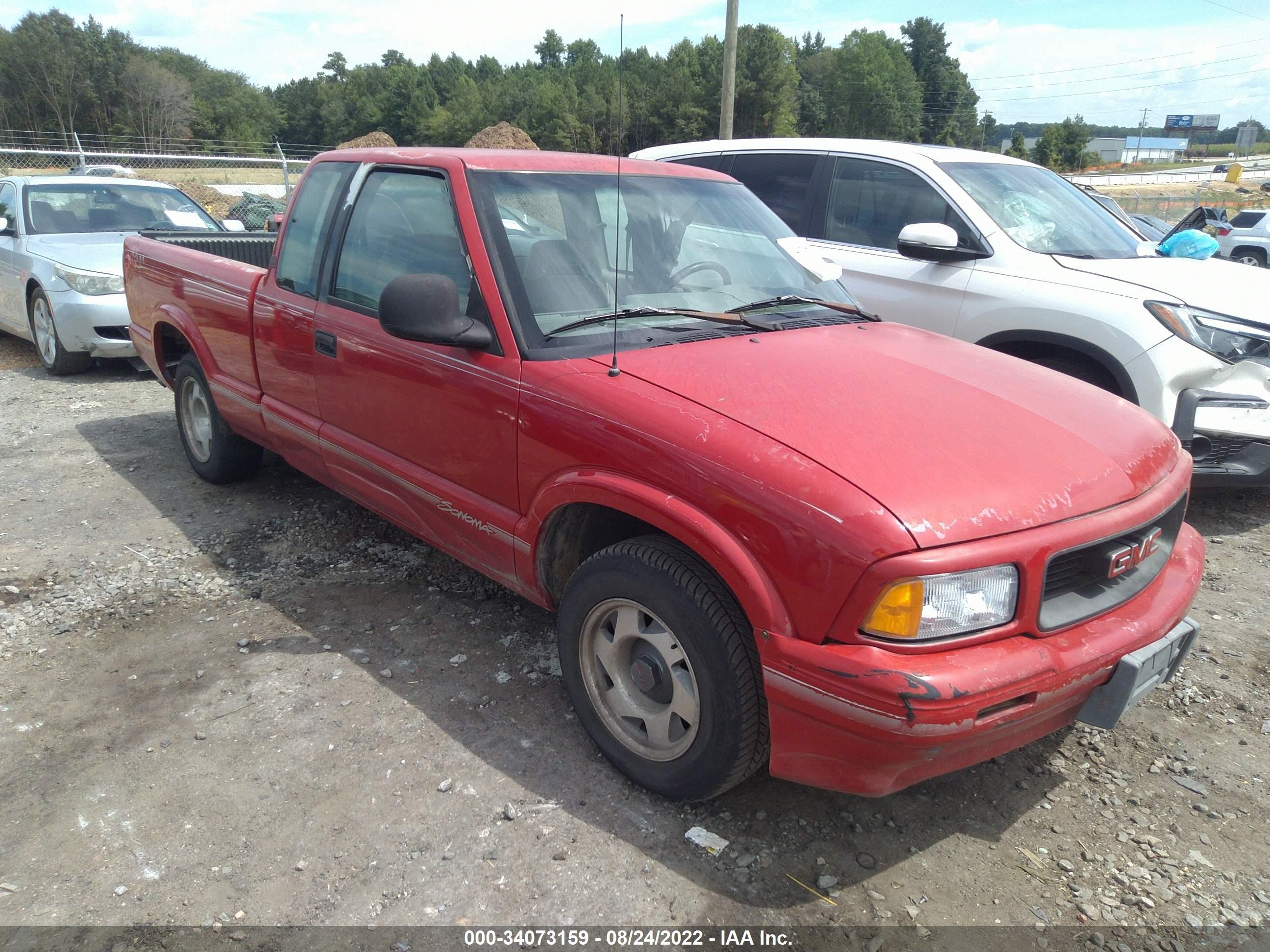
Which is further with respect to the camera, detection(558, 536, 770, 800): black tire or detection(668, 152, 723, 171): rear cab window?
detection(668, 152, 723, 171): rear cab window

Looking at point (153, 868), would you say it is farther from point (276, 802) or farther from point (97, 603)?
point (97, 603)

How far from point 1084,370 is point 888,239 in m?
1.50

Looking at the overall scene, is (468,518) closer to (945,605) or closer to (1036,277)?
(945,605)

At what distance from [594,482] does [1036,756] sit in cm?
178

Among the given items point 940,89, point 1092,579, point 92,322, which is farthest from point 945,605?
point 940,89

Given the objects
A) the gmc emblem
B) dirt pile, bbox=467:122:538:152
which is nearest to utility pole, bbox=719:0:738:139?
dirt pile, bbox=467:122:538:152

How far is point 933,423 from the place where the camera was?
251 centimetres

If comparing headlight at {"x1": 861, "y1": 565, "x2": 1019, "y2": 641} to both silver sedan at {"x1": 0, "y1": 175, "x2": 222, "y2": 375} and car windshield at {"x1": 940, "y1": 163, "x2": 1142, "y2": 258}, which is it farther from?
silver sedan at {"x1": 0, "y1": 175, "x2": 222, "y2": 375}

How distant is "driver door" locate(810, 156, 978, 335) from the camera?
17.1ft

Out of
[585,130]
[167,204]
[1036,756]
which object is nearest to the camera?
[1036,756]

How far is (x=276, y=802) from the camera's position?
268cm

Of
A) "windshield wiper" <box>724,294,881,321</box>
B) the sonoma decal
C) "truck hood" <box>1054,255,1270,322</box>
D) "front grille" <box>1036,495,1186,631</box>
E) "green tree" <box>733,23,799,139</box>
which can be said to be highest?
"green tree" <box>733,23,799,139</box>

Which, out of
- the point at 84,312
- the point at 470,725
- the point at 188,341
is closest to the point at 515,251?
the point at 470,725

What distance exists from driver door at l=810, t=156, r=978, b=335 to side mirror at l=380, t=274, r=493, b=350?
10.7 ft
